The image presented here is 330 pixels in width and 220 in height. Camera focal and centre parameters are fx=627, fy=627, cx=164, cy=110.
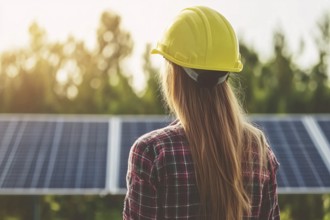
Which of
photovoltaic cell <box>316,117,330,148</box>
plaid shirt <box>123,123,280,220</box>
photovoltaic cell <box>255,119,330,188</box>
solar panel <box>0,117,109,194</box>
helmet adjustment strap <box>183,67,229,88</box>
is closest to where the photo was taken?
plaid shirt <box>123,123,280,220</box>

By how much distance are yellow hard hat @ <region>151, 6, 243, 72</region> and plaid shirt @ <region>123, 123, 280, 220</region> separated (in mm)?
306

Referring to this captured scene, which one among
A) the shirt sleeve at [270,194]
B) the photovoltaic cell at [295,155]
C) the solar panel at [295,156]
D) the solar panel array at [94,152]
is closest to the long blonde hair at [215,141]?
the shirt sleeve at [270,194]

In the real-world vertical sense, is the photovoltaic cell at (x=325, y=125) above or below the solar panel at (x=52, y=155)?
above

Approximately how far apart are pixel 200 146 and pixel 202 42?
1.45 ft

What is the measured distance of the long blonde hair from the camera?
2477mm

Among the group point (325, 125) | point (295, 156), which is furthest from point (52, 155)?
point (325, 125)

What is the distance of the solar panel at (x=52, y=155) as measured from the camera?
19.7 feet

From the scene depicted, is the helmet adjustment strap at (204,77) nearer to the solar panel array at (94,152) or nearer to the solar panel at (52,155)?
the solar panel array at (94,152)

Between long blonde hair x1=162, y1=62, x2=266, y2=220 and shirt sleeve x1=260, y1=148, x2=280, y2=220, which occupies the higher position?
long blonde hair x1=162, y1=62, x2=266, y2=220

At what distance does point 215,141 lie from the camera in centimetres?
252

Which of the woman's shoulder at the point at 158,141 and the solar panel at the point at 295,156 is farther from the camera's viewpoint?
the solar panel at the point at 295,156

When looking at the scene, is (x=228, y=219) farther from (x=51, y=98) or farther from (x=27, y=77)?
(x=27, y=77)

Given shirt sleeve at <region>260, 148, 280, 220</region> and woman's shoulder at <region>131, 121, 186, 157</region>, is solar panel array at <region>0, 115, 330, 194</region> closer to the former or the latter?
shirt sleeve at <region>260, 148, 280, 220</region>

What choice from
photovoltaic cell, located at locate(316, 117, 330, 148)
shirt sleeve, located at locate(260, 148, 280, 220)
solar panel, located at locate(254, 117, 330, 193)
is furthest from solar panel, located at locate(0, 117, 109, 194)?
shirt sleeve, located at locate(260, 148, 280, 220)
